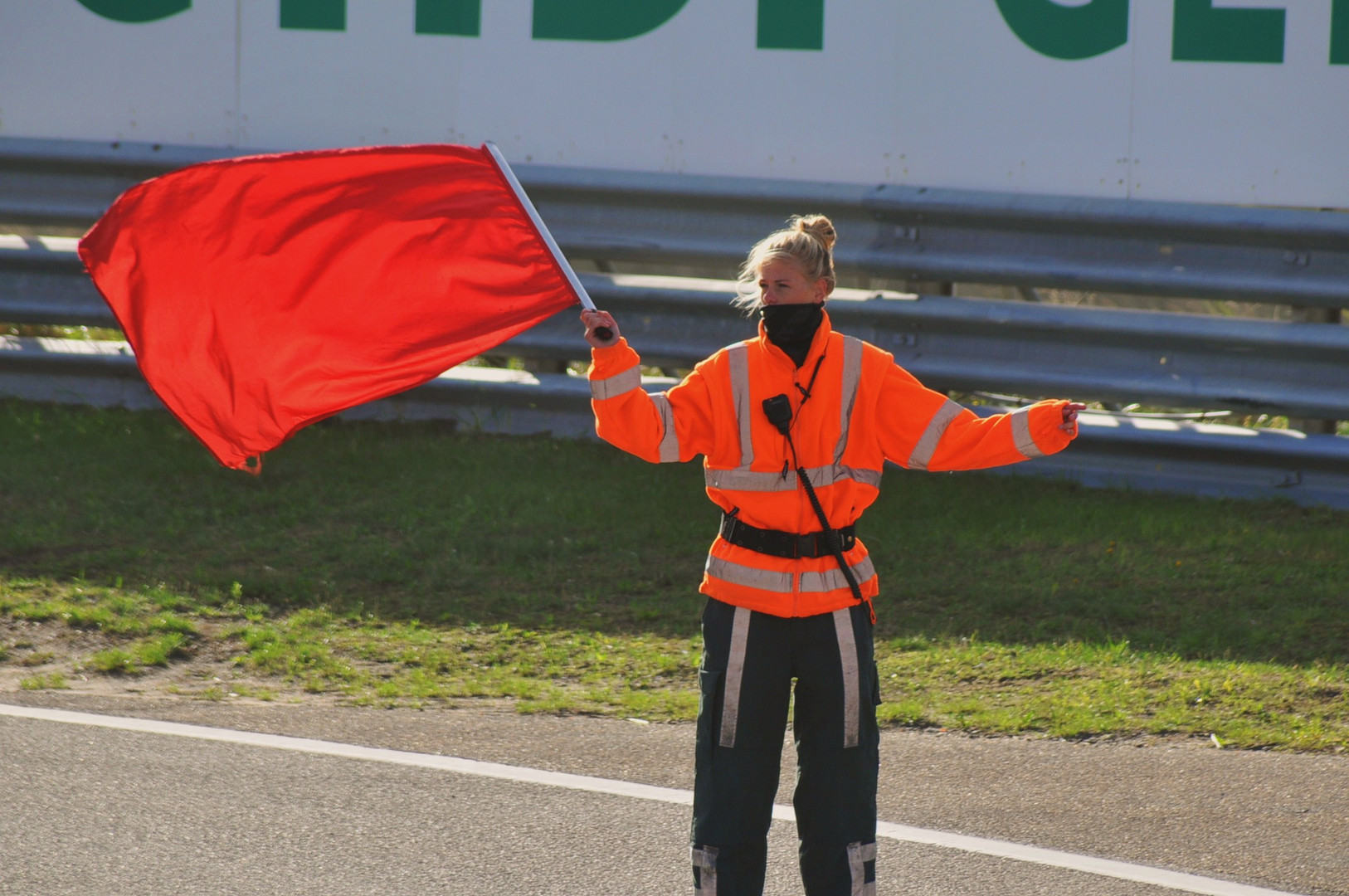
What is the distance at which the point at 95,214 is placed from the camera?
9.29 metres

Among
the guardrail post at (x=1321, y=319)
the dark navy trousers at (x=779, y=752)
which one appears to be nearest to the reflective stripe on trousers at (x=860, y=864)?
the dark navy trousers at (x=779, y=752)

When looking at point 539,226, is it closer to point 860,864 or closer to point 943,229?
point 860,864

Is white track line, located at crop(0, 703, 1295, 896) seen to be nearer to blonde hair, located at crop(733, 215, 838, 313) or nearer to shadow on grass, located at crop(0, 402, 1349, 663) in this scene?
shadow on grass, located at crop(0, 402, 1349, 663)

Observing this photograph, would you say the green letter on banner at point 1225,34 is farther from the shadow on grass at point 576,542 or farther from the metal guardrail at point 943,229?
the shadow on grass at point 576,542

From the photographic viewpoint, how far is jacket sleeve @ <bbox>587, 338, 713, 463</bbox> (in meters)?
Answer: 3.76

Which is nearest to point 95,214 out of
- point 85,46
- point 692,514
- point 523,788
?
point 85,46

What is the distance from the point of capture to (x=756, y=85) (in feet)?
27.3

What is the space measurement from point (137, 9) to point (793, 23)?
3.96 meters

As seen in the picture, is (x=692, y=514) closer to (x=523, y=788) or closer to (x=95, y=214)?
(x=523, y=788)

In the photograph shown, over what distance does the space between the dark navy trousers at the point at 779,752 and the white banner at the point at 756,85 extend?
4.84 metres

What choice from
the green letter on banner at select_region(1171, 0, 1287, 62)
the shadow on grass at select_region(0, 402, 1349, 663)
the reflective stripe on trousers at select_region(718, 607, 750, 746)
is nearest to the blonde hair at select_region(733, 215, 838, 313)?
the reflective stripe on trousers at select_region(718, 607, 750, 746)

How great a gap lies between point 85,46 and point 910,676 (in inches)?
250

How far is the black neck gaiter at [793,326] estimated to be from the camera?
3.88 m

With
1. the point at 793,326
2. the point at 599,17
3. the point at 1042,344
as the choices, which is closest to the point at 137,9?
the point at 599,17
